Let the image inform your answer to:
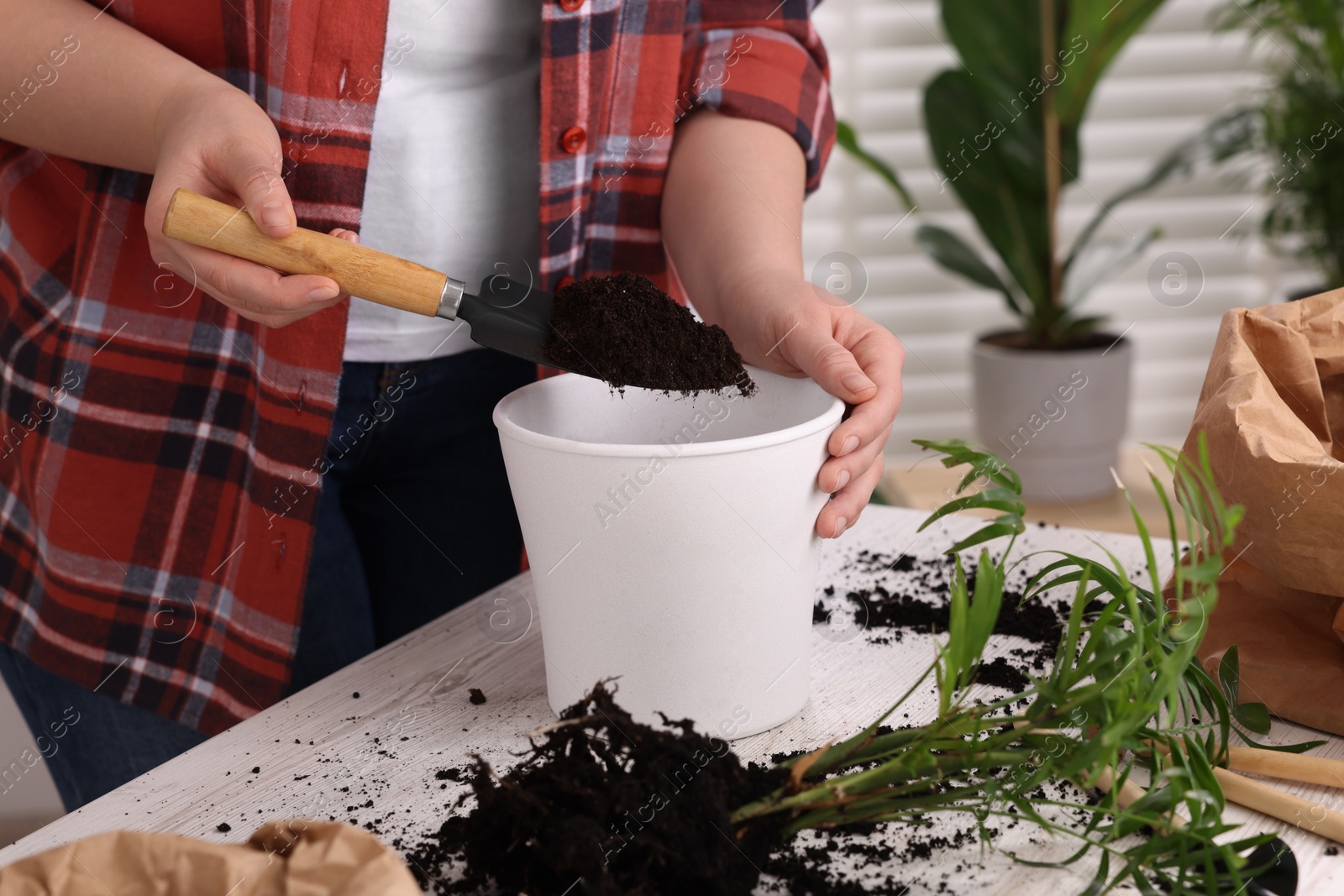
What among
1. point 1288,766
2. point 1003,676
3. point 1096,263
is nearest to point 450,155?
point 1003,676

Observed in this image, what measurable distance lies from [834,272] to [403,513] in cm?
123

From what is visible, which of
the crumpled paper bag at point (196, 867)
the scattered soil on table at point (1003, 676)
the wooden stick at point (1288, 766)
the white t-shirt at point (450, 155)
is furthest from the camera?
the white t-shirt at point (450, 155)

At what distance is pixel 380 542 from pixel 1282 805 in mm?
656

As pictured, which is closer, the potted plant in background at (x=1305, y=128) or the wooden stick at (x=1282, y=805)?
the wooden stick at (x=1282, y=805)

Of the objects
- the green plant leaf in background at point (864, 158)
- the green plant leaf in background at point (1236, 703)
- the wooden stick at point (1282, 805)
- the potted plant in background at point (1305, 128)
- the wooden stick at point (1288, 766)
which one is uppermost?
the potted plant in background at point (1305, 128)

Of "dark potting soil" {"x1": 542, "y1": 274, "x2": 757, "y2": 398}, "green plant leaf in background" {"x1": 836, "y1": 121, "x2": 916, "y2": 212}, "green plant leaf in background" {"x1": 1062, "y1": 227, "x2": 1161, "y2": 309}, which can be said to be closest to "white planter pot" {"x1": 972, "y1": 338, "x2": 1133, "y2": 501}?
"green plant leaf in background" {"x1": 1062, "y1": 227, "x2": 1161, "y2": 309}

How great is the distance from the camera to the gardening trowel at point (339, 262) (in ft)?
1.95

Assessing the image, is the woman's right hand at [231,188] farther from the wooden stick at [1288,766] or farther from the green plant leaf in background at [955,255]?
the green plant leaf in background at [955,255]

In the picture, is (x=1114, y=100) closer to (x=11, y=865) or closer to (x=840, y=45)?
(x=840, y=45)

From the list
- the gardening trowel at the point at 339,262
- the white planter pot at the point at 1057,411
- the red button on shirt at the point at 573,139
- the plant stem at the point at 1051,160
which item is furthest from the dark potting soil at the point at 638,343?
the plant stem at the point at 1051,160

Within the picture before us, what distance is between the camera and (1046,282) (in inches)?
76.1

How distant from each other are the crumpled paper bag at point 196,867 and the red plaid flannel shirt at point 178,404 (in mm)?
366

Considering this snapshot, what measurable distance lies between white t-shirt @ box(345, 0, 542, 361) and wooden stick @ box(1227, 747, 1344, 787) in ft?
1.93

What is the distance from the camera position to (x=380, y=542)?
91cm
